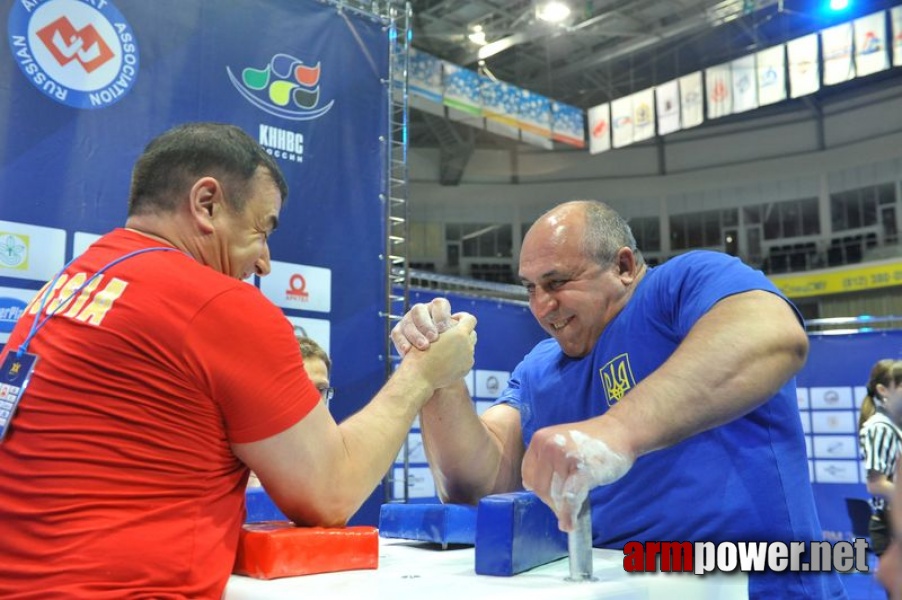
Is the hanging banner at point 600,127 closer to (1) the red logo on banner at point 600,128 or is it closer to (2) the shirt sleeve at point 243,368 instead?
(1) the red logo on banner at point 600,128

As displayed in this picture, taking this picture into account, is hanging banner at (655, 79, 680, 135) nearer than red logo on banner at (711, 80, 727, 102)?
No

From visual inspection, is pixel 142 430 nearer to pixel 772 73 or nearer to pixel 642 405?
pixel 642 405

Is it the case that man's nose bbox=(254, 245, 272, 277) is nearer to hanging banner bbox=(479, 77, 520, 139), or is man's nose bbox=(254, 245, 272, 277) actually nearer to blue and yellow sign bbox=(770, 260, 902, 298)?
hanging banner bbox=(479, 77, 520, 139)

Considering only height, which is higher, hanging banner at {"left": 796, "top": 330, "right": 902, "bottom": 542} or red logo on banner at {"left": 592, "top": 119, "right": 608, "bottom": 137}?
red logo on banner at {"left": 592, "top": 119, "right": 608, "bottom": 137}

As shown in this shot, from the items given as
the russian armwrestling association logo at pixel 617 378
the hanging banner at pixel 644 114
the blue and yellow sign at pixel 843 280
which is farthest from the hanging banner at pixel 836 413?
the blue and yellow sign at pixel 843 280

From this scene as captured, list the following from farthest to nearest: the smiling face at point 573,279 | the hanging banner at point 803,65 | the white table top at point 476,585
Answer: the hanging banner at point 803,65, the smiling face at point 573,279, the white table top at point 476,585

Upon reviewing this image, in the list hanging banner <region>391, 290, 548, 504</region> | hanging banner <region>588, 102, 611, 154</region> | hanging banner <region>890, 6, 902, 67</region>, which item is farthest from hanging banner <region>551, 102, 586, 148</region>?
hanging banner <region>391, 290, 548, 504</region>

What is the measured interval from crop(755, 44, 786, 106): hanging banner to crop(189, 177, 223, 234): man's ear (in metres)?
10.7

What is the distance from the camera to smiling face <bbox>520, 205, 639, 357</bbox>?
1.56 metres

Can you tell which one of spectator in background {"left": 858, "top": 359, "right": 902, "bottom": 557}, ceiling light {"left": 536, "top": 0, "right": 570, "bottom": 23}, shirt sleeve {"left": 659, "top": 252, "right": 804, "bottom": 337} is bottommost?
spectator in background {"left": 858, "top": 359, "right": 902, "bottom": 557}

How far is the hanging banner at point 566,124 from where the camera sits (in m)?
11.6

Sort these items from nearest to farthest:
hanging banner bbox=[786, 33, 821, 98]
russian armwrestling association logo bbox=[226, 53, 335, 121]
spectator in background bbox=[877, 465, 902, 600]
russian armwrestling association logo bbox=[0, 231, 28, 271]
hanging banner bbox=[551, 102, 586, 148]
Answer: spectator in background bbox=[877, 465, 902, 600]
russian armwrestling association logo bbox=[0, 231, 28, 271]
russian armwrestling association logo bbox=[226, 53, 335, 121]
hanging banner bbox=[786, 33, 821, 98]
hanging banner bbox=[551, 102, 586, 148]

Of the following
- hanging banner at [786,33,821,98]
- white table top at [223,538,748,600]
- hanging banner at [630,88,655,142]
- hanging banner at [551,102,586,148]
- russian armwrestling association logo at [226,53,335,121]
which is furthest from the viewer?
hanging banner at [630,88,655,142]

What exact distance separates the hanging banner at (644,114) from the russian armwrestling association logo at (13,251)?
10.5 m
